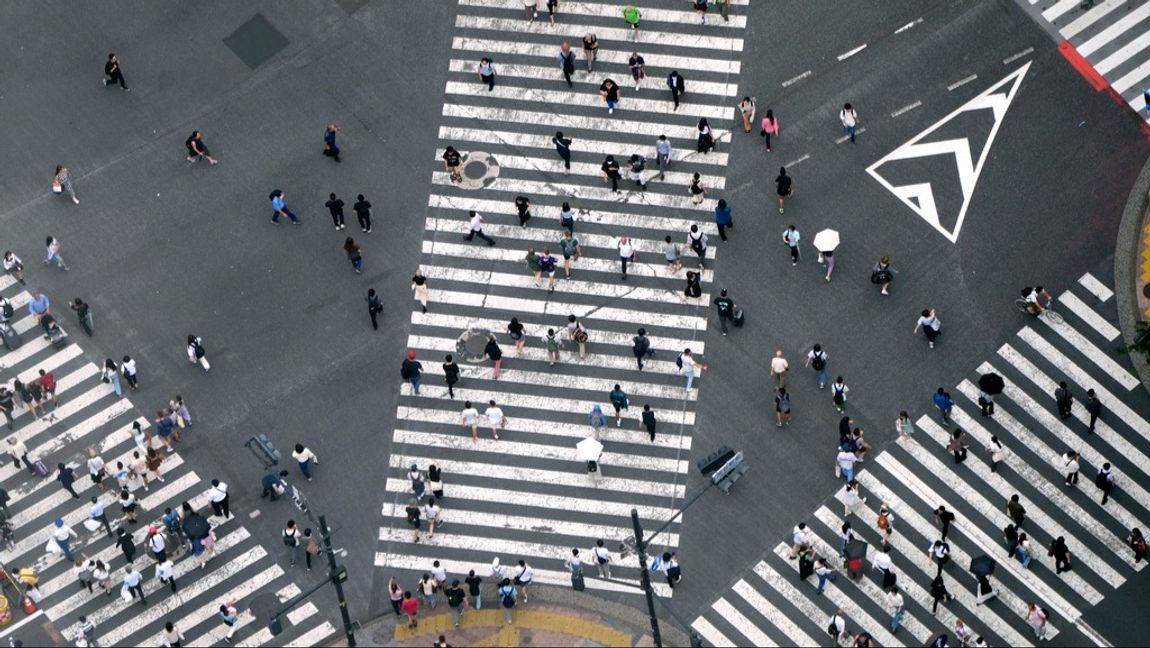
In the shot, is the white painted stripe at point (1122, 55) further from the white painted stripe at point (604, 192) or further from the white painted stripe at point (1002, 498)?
the white painted stripe at point (1002, 498)

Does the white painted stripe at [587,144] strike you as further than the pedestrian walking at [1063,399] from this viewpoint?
Yes

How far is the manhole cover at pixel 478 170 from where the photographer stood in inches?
3620

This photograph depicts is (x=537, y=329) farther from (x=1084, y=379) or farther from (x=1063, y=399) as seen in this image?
(x=1084, y=379)

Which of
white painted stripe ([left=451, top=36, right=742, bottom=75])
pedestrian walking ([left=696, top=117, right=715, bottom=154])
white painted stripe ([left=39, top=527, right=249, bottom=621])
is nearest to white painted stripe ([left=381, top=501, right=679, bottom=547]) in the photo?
white painted stripe ([left=39, top=527, right=249, bottom=621])

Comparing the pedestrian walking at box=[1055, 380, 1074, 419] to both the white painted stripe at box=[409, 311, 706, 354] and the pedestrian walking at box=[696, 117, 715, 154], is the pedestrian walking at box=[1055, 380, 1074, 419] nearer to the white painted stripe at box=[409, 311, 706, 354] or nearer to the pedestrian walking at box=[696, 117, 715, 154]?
the white painted stripe at box=[409, 311, 706, 354]

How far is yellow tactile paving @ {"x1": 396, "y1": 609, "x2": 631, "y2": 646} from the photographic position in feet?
273

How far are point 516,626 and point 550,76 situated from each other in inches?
827

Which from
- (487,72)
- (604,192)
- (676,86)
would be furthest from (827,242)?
(487,72)

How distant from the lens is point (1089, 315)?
88.3 meters

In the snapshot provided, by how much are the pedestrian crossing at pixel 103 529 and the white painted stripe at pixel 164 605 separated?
0.03 meters

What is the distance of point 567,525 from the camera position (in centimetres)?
8494

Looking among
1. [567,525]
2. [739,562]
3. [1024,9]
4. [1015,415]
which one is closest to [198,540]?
[567,525]

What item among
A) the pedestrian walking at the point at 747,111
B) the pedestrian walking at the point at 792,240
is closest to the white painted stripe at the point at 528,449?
the pedestrian walking at the point at 792,240

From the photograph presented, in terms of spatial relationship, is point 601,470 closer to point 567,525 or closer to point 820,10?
point 567,525
